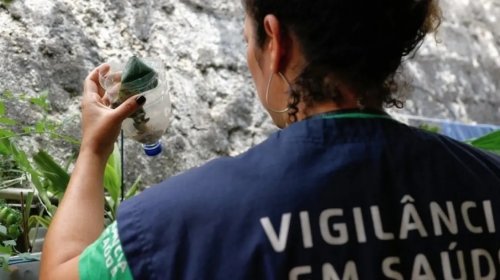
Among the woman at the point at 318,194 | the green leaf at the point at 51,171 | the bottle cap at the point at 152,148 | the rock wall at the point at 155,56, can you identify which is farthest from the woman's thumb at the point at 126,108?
the rock wall at the point at 155,56

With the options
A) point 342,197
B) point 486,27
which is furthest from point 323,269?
point 486,27

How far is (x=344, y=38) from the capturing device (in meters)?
0.76

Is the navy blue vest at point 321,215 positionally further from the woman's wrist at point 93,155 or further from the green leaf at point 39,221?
the green leaf at point 39,221

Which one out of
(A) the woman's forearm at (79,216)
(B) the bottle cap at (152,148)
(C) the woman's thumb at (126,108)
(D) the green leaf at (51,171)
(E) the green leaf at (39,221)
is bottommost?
(E) the green leaf at (39,221)

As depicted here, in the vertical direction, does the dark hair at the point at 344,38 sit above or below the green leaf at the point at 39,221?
above

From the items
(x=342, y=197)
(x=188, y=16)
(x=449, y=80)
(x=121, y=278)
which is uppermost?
(x=342, y=197)

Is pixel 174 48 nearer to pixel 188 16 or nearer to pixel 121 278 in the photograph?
pixel 188 16

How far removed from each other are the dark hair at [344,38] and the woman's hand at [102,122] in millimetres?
203

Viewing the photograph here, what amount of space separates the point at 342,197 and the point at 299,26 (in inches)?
7.3

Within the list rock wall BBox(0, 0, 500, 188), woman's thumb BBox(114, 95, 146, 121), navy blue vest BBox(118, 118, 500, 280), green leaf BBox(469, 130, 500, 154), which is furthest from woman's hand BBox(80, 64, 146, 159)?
green leaf BBox(469, 130, 500, 154)

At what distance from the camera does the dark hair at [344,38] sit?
2.48ft

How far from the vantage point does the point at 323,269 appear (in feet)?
2.27

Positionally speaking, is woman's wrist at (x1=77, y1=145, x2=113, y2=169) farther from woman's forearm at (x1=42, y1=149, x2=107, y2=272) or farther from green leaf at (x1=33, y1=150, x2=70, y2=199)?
green leaf at (x1=33, y1=150, x2=70, y2=199)

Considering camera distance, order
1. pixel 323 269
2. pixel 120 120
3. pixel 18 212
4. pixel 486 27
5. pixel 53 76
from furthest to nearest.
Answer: pixel 486 27 → pixel 53 76 → pixel 18 212 → pixel 120 120 → pixel 323 269
